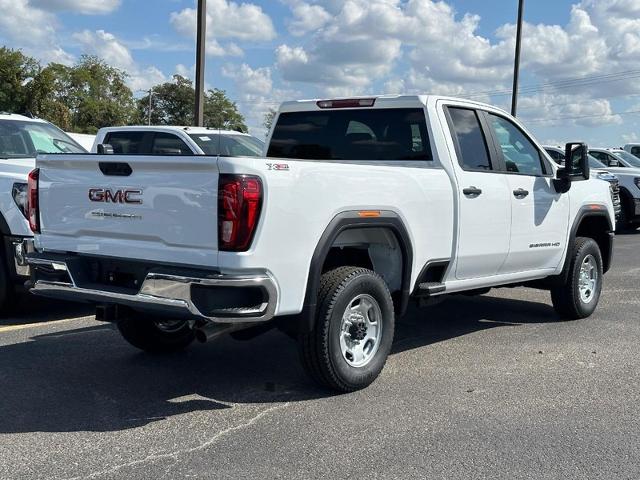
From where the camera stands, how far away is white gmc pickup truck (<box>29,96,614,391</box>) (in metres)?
4.25

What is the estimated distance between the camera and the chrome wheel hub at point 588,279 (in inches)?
298

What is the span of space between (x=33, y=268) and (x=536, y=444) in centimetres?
335

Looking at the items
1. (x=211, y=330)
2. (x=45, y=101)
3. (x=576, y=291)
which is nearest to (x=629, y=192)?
(x=576, y=291)

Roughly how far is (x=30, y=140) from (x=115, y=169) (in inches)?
178

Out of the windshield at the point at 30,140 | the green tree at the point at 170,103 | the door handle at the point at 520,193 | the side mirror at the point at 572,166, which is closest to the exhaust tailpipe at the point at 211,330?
the door handle at the point at 520,193

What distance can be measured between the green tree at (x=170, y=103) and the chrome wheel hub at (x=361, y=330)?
64.2 m

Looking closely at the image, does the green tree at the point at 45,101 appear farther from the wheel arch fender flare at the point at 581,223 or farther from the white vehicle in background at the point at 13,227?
the wheel arch fender flare at the point at 581,223

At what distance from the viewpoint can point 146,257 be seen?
14.8 ft

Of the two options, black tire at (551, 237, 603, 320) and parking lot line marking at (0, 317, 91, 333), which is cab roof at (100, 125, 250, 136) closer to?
parking lot line marking at (0, 317, 91, 333)

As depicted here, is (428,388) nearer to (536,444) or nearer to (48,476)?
(536,444)

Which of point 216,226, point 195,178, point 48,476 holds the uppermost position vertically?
point 195,178

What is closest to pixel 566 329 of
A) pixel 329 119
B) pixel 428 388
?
pixel 428 388

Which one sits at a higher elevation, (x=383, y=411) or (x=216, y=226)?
(x=216, y=226)

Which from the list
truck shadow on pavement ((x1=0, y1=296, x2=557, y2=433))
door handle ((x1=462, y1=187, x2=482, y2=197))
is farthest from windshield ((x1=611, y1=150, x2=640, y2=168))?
door handle ((x1=462, y1=187, x2=482, y2=197))
